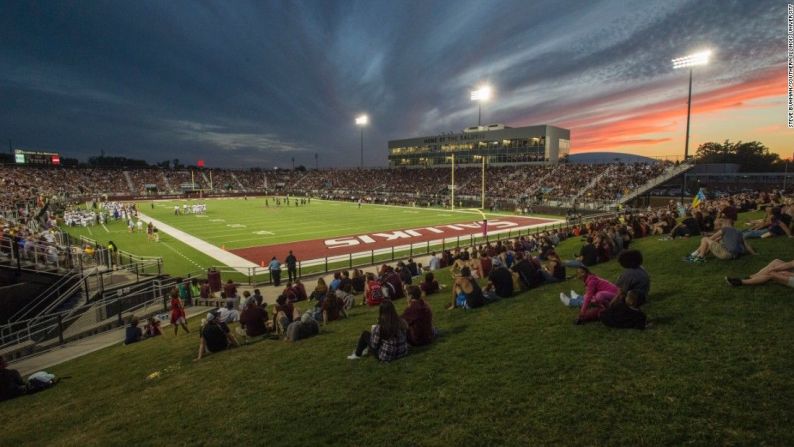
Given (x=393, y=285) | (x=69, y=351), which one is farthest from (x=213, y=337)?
(x=69, y=351)

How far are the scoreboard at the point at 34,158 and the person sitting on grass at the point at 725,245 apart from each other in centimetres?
12464

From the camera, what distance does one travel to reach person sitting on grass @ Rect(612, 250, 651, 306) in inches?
266

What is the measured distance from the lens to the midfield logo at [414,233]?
28.8 meters

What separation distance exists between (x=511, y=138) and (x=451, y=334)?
3216 inches

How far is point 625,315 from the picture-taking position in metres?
6.20

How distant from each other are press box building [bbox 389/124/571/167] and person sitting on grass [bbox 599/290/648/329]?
77.9 metres

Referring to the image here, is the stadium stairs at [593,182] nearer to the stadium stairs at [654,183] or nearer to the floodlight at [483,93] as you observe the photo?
the stadium stairs at [654,183]

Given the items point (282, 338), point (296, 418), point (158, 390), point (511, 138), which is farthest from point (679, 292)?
point (511, 138)

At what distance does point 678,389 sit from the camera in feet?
14.1

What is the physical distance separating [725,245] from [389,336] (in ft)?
27.8

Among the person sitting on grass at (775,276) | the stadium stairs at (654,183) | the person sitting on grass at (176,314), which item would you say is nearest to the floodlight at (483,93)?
the stadium stairs at (654,183)

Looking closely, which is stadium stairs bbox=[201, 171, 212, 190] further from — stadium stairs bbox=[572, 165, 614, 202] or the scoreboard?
stadium stairs bbox=[572, 165, 614, 202]

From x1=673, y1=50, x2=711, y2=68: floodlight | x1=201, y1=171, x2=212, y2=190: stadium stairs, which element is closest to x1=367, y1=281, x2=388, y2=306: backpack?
x1=673, y1=50, x2=711, y2=68: floodlight

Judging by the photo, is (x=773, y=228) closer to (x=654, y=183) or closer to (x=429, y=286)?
(x=429, y=286)
